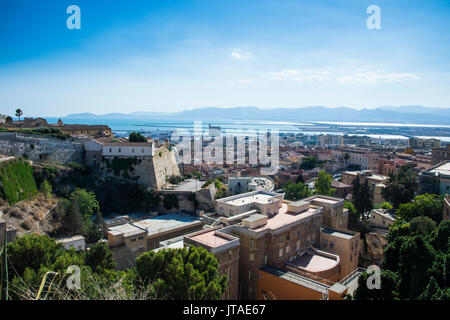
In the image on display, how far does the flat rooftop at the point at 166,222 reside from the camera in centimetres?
1766

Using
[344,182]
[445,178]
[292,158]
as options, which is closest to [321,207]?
[445,178]

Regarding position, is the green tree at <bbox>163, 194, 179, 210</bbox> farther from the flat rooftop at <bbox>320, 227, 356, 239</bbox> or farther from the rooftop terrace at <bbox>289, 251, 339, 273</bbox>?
the rooftop terrace at <bbox>289, 251, 339, 273</bbox>

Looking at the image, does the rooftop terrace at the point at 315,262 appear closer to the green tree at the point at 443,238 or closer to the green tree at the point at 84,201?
the green tree at the point at 443,238

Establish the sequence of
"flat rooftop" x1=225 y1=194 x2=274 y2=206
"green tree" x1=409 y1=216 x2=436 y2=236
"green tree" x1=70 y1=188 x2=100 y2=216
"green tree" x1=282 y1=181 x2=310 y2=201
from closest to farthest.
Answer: "green tree" x1=409 y1=216 x2=436 y2=236
"flat rooftop" x1=225 y1=194 x2=274 y2=206
"green tree" x1=70 y1=188 x2=100 y2=216
"green tree" x1=282 y1=181 x2=310 y2=201

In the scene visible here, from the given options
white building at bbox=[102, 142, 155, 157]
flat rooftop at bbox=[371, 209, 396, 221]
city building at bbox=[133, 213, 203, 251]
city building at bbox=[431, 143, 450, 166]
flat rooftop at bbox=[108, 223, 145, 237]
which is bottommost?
city building at bbox=[133, 213, 203, 251]

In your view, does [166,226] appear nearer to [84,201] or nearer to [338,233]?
[84,201]

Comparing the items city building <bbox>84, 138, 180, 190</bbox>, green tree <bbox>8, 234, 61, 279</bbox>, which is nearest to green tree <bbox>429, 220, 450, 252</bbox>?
green tree <bbox>8, 234, 61, 279</bbox>

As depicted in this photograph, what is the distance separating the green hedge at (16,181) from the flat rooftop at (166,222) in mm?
6089

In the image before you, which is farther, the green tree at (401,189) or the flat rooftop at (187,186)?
the flat rooftop at (187,186)

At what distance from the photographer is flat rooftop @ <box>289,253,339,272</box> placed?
1243 centimetres

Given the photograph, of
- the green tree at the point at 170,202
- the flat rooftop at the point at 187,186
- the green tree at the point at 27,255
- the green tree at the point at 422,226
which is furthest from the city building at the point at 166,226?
the green tree at the point at 422,226

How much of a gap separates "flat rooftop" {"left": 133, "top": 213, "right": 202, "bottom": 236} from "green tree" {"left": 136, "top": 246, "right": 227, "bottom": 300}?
777cm

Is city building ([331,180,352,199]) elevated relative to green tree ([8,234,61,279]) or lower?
lower

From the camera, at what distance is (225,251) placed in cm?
1076
